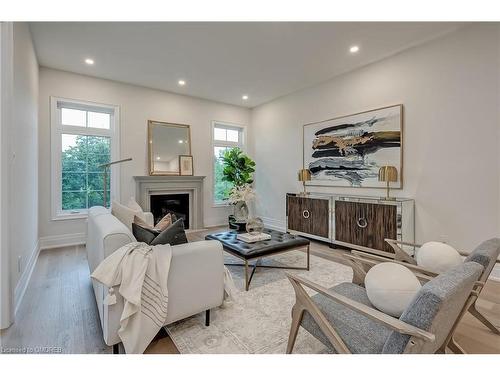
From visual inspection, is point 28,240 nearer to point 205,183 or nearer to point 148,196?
point 148,196

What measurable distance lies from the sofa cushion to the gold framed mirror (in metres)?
4.30

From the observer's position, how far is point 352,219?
376 cm

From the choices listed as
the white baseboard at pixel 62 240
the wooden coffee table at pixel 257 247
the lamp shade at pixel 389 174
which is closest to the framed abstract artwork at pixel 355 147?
the lamp shade at pixel 389 174

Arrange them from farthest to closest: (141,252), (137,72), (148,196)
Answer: (148,196) → (137,72) → (141,252)

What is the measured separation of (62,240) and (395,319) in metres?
4.87

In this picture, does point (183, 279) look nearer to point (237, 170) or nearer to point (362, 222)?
point (362, 222)

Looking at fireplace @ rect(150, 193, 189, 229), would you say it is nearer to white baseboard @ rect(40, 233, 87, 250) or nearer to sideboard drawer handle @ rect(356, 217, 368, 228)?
white baseboard @ rect(40, 233, 87, 250)

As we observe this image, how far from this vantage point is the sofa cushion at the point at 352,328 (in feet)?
3.93

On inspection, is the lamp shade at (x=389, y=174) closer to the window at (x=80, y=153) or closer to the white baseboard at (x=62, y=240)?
the window at (x=80, y=153)

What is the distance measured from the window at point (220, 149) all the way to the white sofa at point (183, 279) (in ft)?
13.1

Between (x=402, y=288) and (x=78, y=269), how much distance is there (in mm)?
3537

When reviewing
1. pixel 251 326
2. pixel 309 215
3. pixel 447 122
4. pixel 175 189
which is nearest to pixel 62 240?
pixel 175 189
